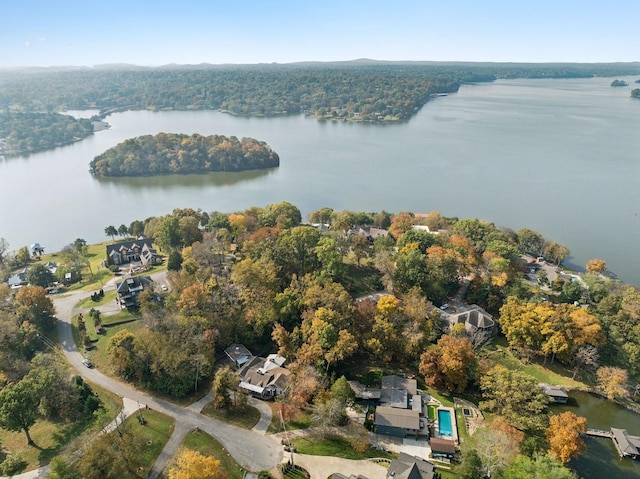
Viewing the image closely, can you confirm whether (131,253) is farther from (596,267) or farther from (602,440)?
(596,267)

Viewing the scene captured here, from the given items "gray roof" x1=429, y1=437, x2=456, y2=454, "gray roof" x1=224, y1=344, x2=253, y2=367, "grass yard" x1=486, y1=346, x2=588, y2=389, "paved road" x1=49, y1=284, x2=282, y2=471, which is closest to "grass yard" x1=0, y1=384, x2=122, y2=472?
"paved road" x1=49, y1=284, x2=282, y2=471

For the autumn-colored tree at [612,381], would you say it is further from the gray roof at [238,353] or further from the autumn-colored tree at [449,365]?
the gray roof at [238,353]

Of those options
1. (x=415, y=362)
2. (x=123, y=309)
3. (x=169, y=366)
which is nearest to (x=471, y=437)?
(x=415, y=362)

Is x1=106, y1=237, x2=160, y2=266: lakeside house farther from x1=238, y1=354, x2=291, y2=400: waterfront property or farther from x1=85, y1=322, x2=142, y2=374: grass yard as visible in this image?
x1=238, y1=354, x2=291, y2=400: waterfront property

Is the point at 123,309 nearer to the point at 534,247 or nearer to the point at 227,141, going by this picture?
the point at 534,247

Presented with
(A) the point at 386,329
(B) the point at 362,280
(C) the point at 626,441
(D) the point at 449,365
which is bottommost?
(C) the point at 626,441

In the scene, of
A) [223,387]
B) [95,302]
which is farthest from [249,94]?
[223,387]

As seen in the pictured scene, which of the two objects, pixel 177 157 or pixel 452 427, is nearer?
pixel 452 427
